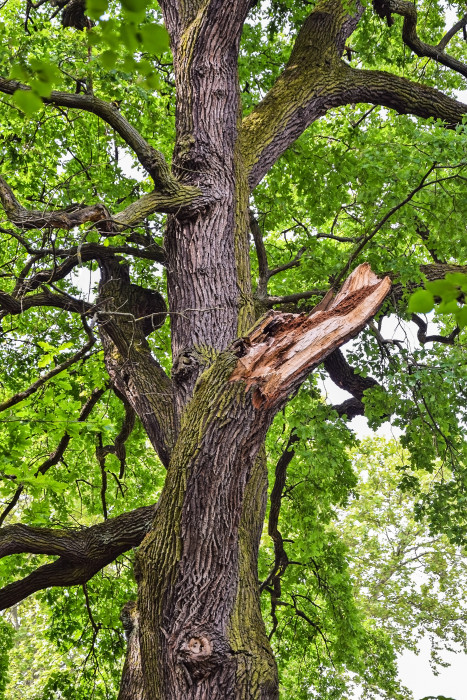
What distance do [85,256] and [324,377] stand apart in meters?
3.26

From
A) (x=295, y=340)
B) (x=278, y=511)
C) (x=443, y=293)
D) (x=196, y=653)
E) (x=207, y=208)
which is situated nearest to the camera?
(x=443, y=293)

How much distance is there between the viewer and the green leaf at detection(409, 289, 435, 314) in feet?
4.66

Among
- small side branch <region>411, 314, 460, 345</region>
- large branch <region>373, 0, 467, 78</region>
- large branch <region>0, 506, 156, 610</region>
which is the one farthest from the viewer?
small side branch <region>411, 314, 460, 345</region>

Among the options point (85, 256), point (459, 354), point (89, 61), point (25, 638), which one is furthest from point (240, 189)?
point (25, 638)

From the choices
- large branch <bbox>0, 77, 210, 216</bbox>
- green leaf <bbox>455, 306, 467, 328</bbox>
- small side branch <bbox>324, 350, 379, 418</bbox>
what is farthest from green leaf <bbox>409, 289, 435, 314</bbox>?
small side branch <bbox>324, 350, 379, 418</bbox>

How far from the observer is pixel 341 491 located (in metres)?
8.17

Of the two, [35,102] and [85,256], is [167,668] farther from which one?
[85,256]

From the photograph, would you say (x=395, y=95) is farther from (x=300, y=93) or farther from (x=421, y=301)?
(x=421, y=301)

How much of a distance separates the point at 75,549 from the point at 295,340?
245 cm

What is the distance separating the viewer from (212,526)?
291 centimetres

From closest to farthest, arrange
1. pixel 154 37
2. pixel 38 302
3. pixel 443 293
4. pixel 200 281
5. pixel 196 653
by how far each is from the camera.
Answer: pixel 443 293 → pixel 154 37 → pixel 196 653 → pixel 200 281 → pixel 38 302

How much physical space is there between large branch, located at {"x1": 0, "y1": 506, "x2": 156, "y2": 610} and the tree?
1 centimetres

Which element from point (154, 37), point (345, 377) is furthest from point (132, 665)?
point (345, 377)

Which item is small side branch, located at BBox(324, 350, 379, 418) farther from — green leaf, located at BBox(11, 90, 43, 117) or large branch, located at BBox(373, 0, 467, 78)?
green leaf, located at BBox(11, 90, 43, 117)
